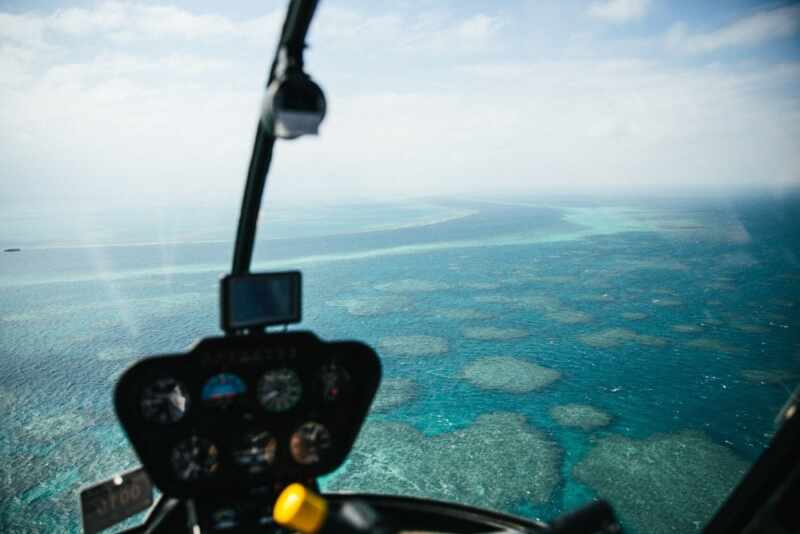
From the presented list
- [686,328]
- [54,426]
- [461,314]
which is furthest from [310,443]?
[686,328]

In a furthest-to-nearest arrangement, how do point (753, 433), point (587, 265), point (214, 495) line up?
point (587, 265) → point (753, 433) → point (214, 495)

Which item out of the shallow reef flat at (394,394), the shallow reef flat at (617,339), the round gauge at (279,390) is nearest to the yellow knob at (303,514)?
the round gauge at (279,390)

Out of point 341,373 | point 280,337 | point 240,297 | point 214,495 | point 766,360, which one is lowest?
point 766,360

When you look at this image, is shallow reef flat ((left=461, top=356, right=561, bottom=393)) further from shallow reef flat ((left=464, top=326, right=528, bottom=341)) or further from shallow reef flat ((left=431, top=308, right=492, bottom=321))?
shallow reef flat ((left=431, top=308, right=492, bottom=321))

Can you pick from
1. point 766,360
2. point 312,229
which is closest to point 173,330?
point 766,360

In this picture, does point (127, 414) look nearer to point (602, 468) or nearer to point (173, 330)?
point (602, 468)

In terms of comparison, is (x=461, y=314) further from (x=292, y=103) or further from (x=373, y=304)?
(x=292, y=103)
